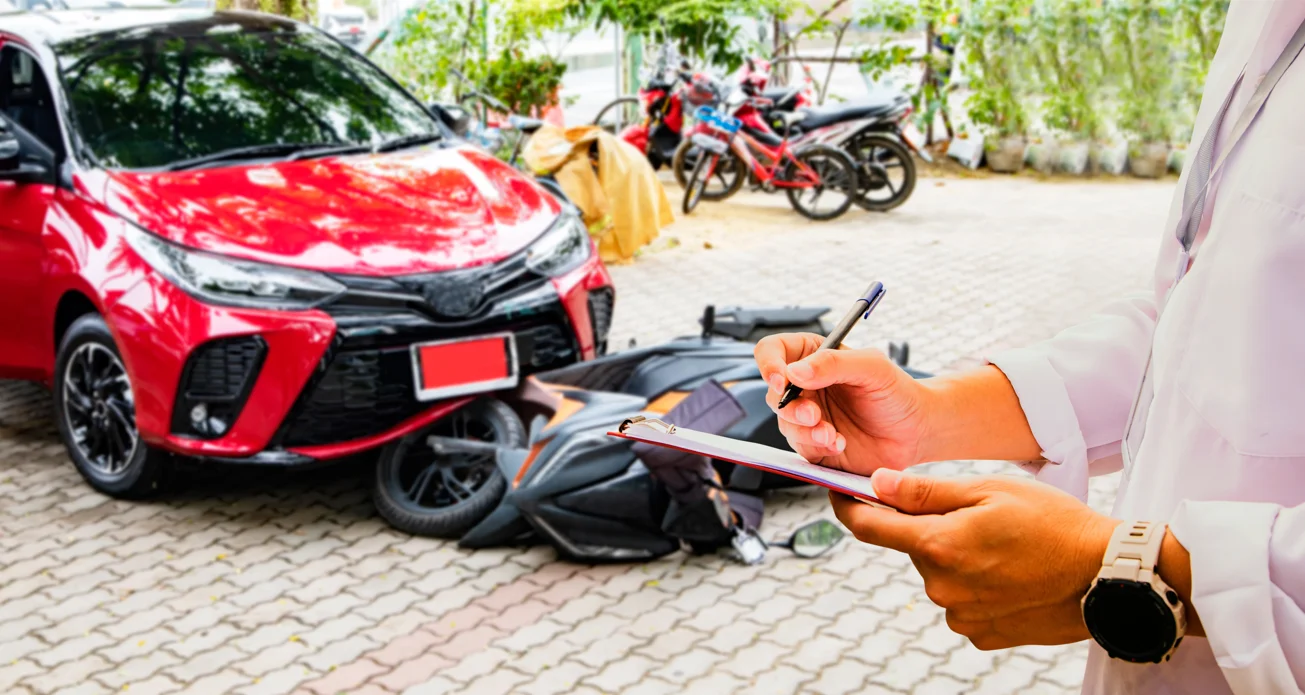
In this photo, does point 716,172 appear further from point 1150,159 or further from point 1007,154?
point 1150,159

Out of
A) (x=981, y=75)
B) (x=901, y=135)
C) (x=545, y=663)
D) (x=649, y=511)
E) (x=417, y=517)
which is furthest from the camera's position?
(x=981, y=75)

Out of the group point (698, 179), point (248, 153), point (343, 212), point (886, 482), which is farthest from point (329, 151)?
point (698, 179)

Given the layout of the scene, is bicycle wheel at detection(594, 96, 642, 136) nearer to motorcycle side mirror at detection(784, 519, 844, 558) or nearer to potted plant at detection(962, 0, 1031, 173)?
potted plant at detection(962, 0, 1031, 173)

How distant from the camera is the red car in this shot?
387 centimetres

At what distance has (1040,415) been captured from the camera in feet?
5.13

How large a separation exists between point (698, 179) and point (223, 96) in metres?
5.74

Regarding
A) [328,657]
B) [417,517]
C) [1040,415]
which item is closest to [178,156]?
[417,517]

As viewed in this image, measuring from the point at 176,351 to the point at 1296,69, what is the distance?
Answer: 343 cm

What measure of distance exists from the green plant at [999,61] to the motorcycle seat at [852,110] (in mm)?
2166

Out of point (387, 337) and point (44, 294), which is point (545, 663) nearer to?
point (387, 337)

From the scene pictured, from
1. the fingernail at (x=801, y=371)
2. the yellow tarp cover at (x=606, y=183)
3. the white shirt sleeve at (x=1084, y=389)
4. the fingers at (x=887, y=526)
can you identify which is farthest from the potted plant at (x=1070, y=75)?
the fingers at (x=887, y=526)

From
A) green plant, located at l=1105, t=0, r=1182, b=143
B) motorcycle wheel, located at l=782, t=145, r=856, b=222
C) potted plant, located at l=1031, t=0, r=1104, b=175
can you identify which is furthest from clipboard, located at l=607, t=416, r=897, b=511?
green plant, located at l=1105, t=0, r=1182, b=143

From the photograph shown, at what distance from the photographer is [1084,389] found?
61.2 inches

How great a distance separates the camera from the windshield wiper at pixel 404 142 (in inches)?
194
